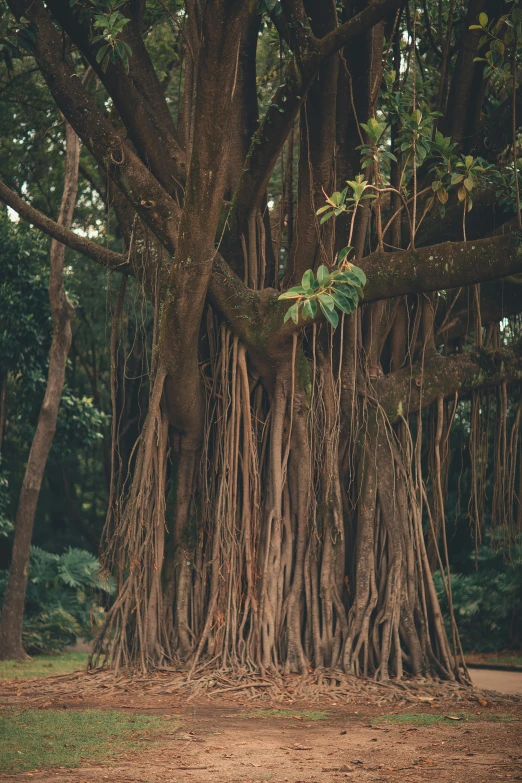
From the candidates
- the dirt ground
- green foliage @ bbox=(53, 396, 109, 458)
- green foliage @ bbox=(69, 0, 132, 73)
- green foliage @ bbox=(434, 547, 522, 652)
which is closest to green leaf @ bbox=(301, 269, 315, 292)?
green foliage @ bbox=(69, 0, 132, 73)

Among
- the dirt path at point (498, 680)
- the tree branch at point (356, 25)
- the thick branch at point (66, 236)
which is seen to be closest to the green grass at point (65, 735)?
the thick branch at point (66, 236)

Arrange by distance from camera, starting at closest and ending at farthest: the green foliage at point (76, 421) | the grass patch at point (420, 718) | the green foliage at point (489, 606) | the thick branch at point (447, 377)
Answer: the grass patch at point (420, 718) → the thick branch at point (447, 377) → the green foliage at point (489, 606) → the green foliage at point (76, 421)

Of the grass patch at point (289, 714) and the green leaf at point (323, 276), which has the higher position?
the green leaf at point (323, 276)

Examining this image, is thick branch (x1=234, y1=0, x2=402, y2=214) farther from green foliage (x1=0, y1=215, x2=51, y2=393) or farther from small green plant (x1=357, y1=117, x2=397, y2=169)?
green foliage (x1=0, y1=215, x2=51, y2=393)

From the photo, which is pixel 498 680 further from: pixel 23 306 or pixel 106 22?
pixel 23 306

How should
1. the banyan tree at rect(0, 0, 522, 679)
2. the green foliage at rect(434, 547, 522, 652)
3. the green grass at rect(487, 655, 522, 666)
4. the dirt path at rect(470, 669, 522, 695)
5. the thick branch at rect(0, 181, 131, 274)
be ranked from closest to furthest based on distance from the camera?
the banyan tree at rect(0, 0, 522, 679), the thick branch at rect(0, 181, 131, 274), the dirt path at rect(470, 669, 522, 695), the green grass at rect(487, 655, 522, 666), the green foliage at rect(434, 547, 522, 652)

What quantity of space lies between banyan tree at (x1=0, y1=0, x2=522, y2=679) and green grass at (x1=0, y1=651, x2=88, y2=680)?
2.22m

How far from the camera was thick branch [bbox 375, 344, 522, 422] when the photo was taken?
6801mm

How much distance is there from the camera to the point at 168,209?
6121 millimetres

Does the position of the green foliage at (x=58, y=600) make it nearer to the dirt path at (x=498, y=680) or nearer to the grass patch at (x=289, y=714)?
the dirt path at (x=498, y=680)

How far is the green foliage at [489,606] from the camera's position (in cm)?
1105

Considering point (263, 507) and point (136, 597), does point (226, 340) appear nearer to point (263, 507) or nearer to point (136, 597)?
point (263, 507)

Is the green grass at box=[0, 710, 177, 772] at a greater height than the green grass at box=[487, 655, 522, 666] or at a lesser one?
lesser

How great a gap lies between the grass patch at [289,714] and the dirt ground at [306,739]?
0.03 metres
